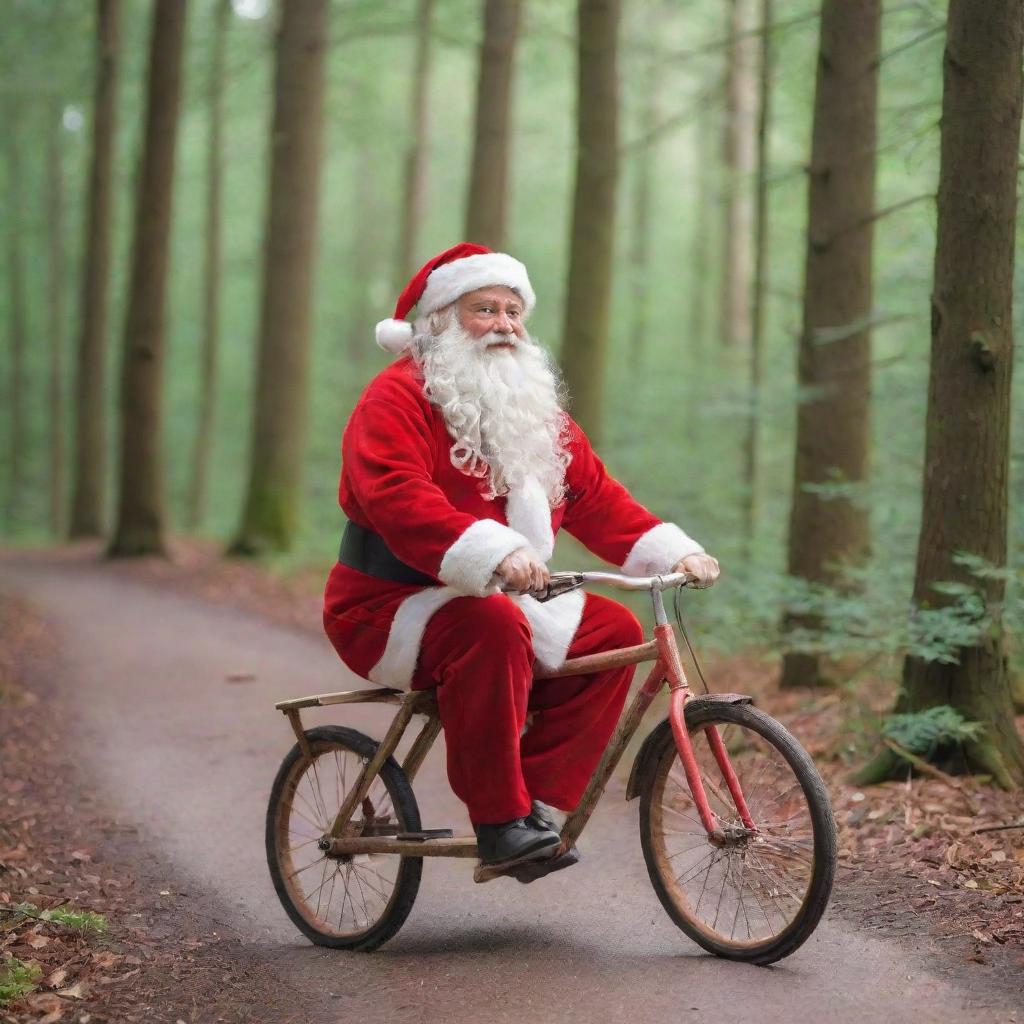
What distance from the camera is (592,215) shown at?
37.7ft

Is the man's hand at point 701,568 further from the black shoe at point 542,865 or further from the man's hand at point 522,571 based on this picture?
the black shoe at point 542,865

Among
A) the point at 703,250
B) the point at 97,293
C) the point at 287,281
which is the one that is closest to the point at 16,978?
the point at 287,281

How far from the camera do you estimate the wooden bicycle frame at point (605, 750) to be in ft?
12.0

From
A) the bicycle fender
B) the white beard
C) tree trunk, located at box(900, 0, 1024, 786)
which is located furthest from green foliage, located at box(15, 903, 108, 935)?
tree trunk, located at box(900, 0, 1024, 786)

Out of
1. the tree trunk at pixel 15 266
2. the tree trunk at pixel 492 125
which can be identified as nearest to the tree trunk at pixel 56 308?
the tree trunk at pixel 15 266

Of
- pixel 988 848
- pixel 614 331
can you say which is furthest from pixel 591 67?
pixel 614 331

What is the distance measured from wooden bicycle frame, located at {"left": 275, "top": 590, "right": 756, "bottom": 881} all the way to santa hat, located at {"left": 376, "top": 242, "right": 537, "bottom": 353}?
1.18 meters

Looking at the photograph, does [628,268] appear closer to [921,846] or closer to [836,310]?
[836,310]

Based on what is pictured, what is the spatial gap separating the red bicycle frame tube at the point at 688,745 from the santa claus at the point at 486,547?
258 millimetres

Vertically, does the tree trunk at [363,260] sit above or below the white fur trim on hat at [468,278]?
above

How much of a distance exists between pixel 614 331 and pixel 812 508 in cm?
2180

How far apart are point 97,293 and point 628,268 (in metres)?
10.6

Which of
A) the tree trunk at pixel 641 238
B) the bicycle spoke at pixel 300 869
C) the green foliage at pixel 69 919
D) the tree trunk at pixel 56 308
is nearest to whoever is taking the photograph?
the green foliage at pixel 69 919

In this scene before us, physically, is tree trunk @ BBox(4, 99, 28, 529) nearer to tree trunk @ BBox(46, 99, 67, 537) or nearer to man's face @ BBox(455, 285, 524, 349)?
tree trunk @ BBox(46, 99, 67, 537)
